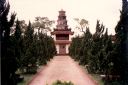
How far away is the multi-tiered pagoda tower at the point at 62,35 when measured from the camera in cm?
8094

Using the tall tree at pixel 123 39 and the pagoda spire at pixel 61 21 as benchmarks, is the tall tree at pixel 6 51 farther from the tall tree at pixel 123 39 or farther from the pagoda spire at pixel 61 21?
the pagoda spire at pixel 61 21

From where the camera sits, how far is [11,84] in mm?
17938

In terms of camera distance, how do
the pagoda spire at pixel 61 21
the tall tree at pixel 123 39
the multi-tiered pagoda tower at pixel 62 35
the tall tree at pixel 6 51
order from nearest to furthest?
the tall tree at pixel 6 51 < the tall tree at pixel 123 39 < the multi-tiered pagoda tower at pixel 62 35 < the pagoda spire at pixel 61 21

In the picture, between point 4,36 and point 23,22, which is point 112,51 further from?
point 23,22

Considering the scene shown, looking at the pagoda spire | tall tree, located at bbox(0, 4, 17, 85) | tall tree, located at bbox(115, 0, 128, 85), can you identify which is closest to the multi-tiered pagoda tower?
the pagoda spire

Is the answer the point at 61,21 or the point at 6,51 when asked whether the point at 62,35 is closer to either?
the point at 61,21

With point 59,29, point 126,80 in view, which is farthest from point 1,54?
point 59,29

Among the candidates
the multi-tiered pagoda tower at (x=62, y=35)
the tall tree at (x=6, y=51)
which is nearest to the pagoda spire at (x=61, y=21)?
the multi-tiered pagoda tower at (x=62, y=35)

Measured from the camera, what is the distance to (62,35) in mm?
83938

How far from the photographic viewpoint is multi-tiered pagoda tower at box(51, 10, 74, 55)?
8094cm

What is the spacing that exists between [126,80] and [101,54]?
5.10m

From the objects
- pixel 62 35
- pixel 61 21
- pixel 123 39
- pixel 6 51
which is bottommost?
pixel 6 51

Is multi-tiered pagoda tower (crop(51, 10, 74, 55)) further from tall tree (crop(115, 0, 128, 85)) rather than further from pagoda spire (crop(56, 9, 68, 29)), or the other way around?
tall tree (crop(115, 0, 128, 85))

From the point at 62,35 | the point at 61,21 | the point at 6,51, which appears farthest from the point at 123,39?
the point at 61,21
